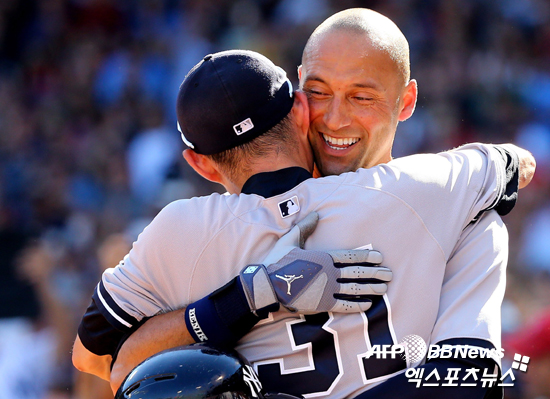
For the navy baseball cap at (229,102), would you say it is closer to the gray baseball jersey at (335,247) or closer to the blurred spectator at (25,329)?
the gray baseball jersey at (335,247)

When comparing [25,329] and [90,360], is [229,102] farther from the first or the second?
[25,329]

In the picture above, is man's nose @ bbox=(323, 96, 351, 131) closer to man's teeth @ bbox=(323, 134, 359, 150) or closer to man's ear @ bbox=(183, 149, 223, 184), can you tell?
man's teeth @ bbox=(323, 134, 359, 150)

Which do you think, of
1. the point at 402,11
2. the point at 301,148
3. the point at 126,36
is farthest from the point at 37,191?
the point at 301,148

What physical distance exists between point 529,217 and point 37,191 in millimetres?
5054

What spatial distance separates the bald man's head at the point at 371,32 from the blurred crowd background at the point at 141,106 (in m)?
3.51

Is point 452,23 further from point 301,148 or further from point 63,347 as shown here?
point 301,148

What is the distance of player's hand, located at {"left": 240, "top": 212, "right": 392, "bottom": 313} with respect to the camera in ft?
6.31

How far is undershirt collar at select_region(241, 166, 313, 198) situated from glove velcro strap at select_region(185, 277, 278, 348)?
0.32 m

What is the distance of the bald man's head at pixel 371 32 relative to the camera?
261 cm

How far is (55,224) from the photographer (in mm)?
7570

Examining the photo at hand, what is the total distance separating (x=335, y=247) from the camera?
205 cm

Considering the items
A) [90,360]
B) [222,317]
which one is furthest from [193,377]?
[90,360]

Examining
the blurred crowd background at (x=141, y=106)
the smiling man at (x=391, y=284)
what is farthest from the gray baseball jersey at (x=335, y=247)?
the blurred crowd background at (x=141, y=106)

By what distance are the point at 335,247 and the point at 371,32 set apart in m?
0.94
